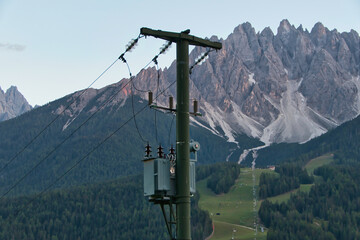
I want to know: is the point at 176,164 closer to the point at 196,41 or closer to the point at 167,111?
the point at 167,111

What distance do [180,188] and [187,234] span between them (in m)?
1.86

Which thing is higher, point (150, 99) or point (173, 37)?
point (173, 37)

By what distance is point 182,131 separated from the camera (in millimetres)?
28844

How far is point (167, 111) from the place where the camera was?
1156 inches

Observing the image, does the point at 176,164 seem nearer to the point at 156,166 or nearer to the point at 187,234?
the point at 156,166

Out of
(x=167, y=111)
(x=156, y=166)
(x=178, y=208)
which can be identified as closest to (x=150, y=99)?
(x=167, y=111)

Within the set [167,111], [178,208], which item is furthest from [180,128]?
[178,208]

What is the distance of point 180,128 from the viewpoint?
28875 millimetres

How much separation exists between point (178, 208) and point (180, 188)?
0.80 m

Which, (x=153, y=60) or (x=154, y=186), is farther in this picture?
(x=153, y=60)

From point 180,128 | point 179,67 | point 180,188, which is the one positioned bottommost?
point 180,188

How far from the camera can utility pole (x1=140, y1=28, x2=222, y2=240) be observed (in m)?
28.1

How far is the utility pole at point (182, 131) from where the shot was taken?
2811 cm

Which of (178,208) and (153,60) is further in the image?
(153,60)
